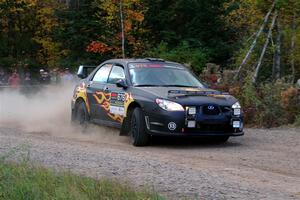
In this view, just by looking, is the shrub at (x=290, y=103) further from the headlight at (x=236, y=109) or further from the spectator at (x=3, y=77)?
the spectator at (x=3, y=77)

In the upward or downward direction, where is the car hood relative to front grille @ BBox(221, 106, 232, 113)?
upward

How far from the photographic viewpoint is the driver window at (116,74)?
41.1 ft

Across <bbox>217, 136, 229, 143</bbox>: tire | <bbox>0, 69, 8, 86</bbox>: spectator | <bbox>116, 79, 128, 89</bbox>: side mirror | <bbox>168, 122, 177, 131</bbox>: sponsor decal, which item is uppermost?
<bbox>116, 79, 128, 89</bbox>: side mirror

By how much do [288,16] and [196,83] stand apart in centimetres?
897

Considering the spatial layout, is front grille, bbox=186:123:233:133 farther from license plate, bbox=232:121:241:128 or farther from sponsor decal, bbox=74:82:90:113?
sponsor decal, bbox=74:82:90:113

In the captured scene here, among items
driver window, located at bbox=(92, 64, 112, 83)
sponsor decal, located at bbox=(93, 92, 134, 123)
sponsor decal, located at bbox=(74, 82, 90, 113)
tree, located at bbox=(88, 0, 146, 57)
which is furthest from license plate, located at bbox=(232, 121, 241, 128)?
tree, located at bbox=(88, 0, 146, 57)

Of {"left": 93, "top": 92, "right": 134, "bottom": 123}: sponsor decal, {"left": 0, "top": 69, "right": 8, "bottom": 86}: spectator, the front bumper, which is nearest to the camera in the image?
the front bumper

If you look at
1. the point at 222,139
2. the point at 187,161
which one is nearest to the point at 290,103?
the point at 222,139

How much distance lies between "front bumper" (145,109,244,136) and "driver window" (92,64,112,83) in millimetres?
2272

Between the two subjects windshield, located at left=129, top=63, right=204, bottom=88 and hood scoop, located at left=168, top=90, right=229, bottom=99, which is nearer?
hood scoop, located at left=168, top=90, right=229, bottom=99

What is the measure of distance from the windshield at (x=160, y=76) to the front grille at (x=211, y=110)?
4.41ft

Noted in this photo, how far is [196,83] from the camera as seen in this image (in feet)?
41.2

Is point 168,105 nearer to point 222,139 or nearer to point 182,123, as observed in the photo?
point 182,123

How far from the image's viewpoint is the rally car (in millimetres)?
10945
